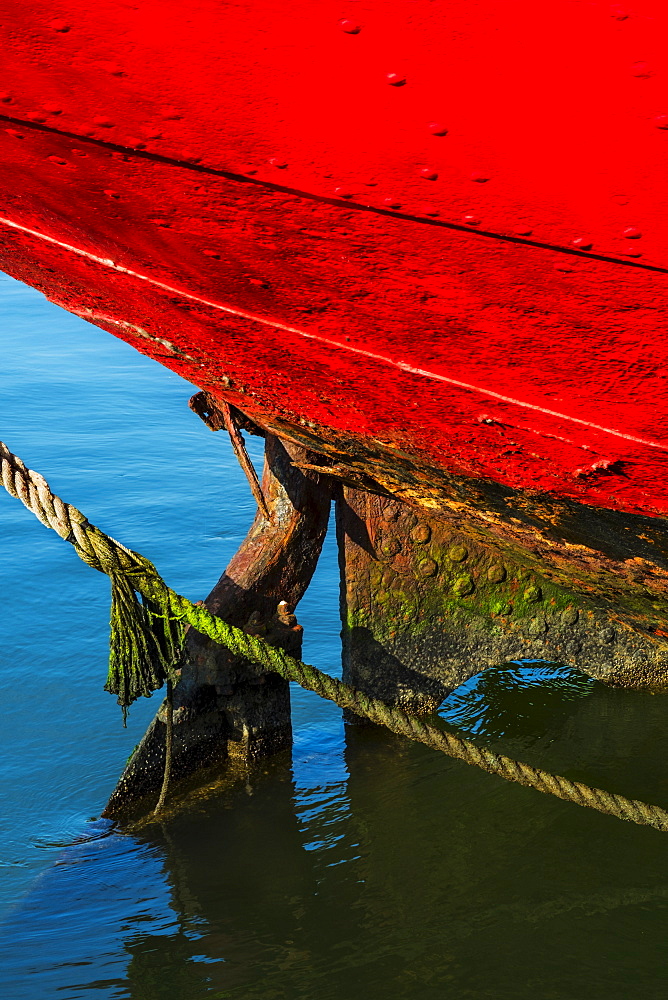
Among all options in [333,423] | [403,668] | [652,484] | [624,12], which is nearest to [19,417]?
[403,668]

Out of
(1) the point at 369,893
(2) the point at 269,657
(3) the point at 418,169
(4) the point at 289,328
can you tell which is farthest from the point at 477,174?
(1) the point at 369,893

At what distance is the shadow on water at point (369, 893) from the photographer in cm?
261

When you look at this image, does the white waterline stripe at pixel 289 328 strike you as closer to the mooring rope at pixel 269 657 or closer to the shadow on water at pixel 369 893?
the mooring rope at pixel 269 657

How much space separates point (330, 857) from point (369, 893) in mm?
211

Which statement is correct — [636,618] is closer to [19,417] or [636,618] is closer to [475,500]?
[475,500]

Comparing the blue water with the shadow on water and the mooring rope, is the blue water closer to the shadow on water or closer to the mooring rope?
the shadow on water

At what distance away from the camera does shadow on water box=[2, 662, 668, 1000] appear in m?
2.61

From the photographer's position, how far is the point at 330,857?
3129 millimetres

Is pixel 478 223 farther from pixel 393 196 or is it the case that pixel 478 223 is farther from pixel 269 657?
pixel 269 657

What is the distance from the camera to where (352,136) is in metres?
1.13

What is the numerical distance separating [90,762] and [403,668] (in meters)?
1.32

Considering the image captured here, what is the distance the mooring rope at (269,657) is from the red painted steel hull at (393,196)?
703 millimetres

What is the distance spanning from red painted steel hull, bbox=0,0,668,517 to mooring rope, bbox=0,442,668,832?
703 mm

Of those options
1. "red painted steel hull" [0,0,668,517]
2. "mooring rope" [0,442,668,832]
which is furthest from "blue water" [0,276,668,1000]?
"red painted steel hull" [0,0,668,517]
